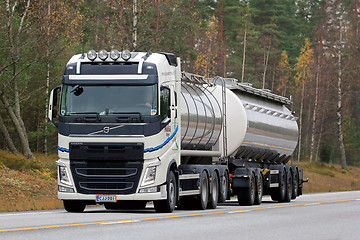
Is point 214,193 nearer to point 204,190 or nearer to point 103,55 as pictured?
point 204,190

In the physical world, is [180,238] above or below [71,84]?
below

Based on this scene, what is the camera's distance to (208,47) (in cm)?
7075

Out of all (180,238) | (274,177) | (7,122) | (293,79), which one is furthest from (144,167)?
(293,79)

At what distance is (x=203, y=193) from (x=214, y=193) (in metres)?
1.06

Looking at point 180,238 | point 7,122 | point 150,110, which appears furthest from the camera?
point 7,122

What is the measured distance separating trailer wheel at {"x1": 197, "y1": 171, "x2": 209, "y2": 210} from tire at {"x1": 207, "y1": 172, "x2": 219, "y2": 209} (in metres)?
0.35

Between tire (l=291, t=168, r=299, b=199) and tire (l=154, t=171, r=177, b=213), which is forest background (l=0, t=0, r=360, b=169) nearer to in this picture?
tire (l=291, t=168, r=299, b=199)

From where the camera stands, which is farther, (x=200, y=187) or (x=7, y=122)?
(x=7, y=122)

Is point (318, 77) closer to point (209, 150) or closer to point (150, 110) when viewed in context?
point (209, 150)

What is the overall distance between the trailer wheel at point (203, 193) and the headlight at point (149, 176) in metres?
3.26

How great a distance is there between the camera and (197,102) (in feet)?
75.2

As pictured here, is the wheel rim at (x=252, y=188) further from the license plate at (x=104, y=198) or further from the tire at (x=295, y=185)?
the license plate at (x=104, y=198)

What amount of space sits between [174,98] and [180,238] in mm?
7445

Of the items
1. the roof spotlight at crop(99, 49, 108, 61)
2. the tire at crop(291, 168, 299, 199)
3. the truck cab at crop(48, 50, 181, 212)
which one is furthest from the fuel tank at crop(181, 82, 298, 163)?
the roof spotlight at crop(99, 49, 108, 61)
